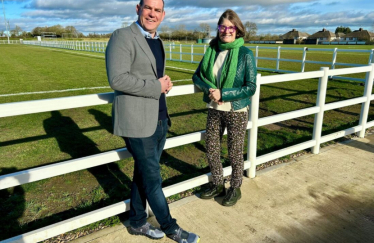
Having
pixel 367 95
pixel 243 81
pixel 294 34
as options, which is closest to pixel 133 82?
pixel 243 81

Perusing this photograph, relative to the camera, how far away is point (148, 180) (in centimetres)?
235

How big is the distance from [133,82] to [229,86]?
3.38 feet

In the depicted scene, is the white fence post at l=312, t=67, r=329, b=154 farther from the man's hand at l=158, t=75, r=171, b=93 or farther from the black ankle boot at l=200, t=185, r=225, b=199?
the man's hand at l=158, t=75, r=171, b=93

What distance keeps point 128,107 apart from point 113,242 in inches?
48.1

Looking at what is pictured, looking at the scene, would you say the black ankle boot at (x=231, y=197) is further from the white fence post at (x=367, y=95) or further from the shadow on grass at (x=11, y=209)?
the white fence post at (x=367, y=95)

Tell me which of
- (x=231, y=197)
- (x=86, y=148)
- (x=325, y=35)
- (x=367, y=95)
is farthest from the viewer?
(x=325, y=35)

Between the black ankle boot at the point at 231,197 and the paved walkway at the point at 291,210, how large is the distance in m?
0.05

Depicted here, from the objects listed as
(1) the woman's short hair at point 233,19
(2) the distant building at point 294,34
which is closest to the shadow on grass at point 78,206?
(1) the woman's short hair at point 233,19

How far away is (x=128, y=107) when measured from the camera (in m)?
2.10

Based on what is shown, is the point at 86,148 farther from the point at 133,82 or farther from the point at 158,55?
the point at 133,82

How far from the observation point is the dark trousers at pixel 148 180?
226cm

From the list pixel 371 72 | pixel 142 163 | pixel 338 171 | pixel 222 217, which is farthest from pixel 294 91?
pixel 142 163

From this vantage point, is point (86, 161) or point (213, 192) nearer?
point (86, 161)

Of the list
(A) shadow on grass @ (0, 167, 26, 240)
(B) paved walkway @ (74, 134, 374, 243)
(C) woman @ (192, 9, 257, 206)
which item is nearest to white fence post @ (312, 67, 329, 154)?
(B) paved walkway @ (74, 134, 374, 243)
